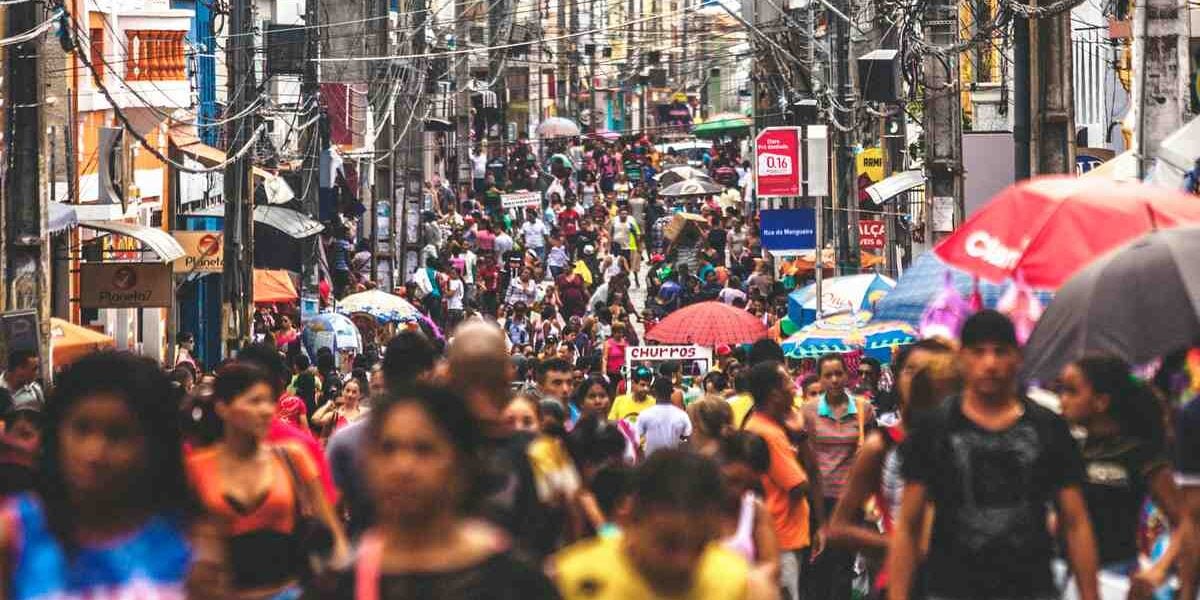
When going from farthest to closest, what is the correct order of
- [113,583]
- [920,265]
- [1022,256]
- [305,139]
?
[305,139], [920,265], [1022,256], [113,583]

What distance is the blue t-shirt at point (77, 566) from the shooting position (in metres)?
5.54

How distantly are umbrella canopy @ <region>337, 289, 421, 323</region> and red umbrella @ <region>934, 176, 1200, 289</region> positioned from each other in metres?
23.0

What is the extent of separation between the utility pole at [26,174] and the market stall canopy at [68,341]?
0.89 metres

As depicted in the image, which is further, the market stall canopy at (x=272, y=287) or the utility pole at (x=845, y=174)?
the utility pole at (x=845, y=174)

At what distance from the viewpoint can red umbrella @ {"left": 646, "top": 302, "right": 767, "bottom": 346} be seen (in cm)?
2586

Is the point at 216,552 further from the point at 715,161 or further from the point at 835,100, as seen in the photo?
the point at 715,161

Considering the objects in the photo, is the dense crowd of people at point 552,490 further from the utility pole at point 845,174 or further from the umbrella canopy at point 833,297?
the utility pole at point 845,174

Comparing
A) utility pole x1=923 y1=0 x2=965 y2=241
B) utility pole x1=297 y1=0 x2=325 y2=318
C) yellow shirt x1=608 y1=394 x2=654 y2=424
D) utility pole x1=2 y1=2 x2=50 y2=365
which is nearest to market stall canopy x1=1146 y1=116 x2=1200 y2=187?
yellow shirt x1=608 y1=394 x2=654 y2=424

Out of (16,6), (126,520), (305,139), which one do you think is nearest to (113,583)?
(126,520)

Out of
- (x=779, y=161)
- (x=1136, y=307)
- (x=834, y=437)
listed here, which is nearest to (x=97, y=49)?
(x=779, y=161)

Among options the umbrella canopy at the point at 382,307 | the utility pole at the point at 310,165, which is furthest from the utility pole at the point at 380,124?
the umbrella canopy at the point at 382,307

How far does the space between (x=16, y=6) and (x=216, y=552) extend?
1655 centimetres

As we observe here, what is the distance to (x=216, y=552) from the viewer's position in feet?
19.1

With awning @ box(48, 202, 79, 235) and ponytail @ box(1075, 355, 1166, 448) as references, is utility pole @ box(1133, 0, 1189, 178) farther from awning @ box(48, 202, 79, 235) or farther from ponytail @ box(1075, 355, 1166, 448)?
Result: awning @ box(48, 202, 79, 235)
